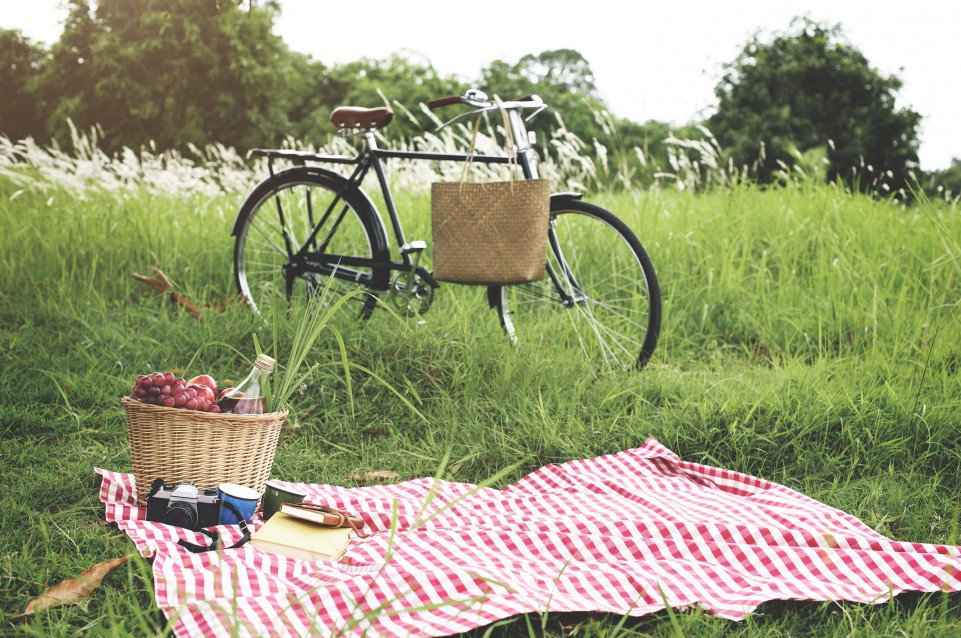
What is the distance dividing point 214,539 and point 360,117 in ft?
7.50

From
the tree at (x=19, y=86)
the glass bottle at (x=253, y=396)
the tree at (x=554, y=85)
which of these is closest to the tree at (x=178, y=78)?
the tree at (x=19, y=86)

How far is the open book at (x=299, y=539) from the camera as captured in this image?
2059mm

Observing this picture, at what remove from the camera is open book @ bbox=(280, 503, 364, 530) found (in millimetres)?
2137

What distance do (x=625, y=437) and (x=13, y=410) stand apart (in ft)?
7.45

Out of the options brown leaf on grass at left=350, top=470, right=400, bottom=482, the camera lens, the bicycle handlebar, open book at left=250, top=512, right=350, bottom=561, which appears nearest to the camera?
open book at left=250, top=512, right=350, bottom=561

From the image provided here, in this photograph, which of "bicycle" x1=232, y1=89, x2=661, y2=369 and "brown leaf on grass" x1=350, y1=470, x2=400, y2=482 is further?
"bicycle" x1=232, y1=89, x2=661, y2=369

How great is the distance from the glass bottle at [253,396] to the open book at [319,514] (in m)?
0.35

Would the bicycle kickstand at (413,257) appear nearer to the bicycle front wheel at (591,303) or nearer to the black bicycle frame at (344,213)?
the black bicycle frame at (344,213)

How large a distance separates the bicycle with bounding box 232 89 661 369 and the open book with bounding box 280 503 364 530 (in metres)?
1.28

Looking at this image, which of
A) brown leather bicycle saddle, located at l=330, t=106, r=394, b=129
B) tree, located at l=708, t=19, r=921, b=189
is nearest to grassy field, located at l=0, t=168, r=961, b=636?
brown leather bicycle saddle, located at l=330, t=106, r=394, b=129

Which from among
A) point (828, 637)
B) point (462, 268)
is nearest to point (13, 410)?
point (462, 268)

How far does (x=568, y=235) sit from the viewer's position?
422 centimetres

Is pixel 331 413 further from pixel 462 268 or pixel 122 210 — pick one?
pixel 122 210

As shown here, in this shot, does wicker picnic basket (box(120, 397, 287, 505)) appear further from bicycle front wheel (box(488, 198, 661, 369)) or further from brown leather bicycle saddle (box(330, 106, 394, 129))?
brown leather bicycle saddle (box(330, 106, 394, 129))
